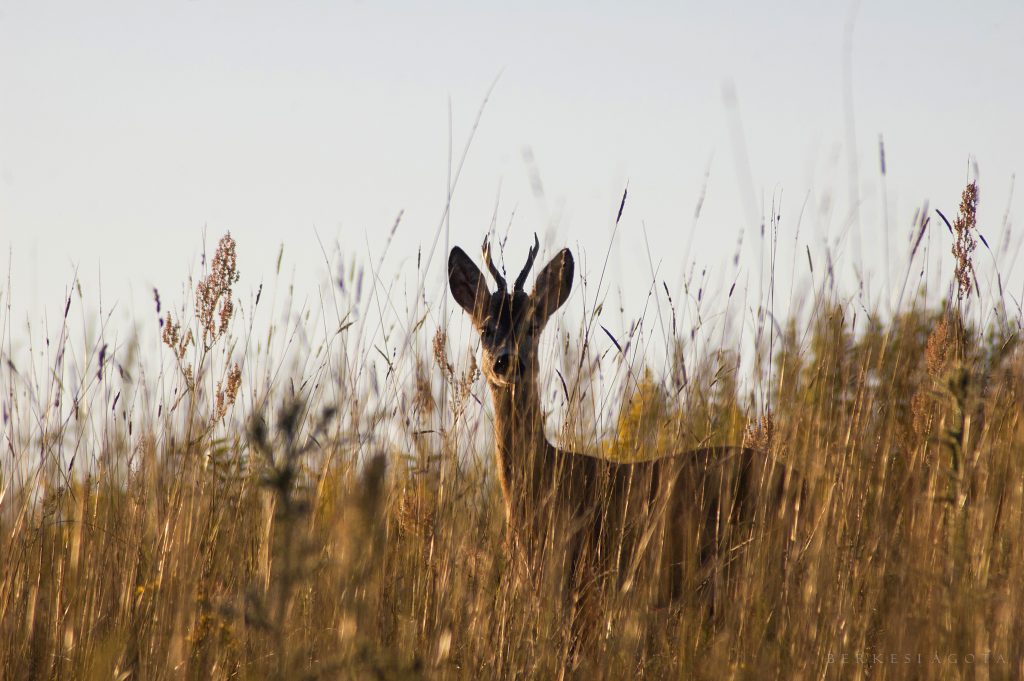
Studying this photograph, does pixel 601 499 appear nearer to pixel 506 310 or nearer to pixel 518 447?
pixel 518 447

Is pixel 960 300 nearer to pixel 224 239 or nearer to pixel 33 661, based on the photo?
pixel 224 239

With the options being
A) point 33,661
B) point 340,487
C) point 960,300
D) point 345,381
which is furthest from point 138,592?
point 960,300

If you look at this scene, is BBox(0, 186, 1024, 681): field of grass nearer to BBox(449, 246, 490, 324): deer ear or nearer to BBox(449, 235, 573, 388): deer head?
BBox(449, 235, 573, 388): deer head

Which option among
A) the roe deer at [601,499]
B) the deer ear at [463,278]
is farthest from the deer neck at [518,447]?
the deer ear at [463,278]

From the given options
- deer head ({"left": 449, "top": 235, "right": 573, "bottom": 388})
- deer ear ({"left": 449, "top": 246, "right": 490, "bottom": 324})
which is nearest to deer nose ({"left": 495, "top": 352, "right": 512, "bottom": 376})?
deer head ({"left": 449, "top": 235, "right": 573, "bottom": 388})

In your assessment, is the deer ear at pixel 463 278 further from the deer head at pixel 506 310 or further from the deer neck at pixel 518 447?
the deer neck at pixel 518 447

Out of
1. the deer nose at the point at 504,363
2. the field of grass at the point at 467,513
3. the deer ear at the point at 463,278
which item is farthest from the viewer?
the deer ear at the point at 463,278

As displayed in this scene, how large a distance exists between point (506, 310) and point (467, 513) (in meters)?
1.91

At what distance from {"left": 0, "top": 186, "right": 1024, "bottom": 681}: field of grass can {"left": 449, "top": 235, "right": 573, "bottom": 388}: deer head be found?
71cm

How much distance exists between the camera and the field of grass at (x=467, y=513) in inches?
110

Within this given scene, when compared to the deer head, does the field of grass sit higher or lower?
lower

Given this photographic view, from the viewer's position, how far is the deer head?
4824mm

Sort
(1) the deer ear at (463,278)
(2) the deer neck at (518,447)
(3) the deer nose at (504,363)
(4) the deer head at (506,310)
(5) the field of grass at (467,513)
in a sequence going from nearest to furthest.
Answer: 1. (5) the field of grass at (467,513)
2. (2) the deer neck at (518,447)
3. (4) the deer head at (506,310)
4. (3) the deer nose at (504,363)
5. (1) the deer ear at (463,278)

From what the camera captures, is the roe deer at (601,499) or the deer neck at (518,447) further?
the deer neck at (518,447)
